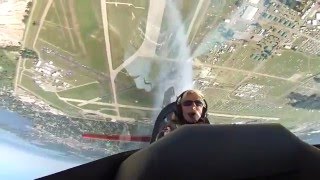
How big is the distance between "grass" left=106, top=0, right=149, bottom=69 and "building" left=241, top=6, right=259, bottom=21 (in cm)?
67

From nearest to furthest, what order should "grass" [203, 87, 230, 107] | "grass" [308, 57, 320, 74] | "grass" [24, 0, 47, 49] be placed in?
1. "grass" [24, 0, 47, 49]
2. "grass" [308, 57, 320, 74]
3. "grass" [203, 87, 230, 107]

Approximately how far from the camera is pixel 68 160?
510 cm

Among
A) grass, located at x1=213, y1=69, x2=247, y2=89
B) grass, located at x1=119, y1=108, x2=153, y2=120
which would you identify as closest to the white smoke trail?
grass, located at x1=213, y1=69, x2=247, y2=89

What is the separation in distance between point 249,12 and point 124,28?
0.85 meters

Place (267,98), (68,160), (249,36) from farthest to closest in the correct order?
1. (68,160)
2. (267,98)
3. (249,36)

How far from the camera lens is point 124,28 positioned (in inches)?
101

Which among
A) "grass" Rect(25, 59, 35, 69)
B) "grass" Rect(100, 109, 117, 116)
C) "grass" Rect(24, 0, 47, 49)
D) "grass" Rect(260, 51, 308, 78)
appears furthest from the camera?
"grass" Rect(100, 109, 117, 116)

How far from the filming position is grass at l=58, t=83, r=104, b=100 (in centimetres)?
325

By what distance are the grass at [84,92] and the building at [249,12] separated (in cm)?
136

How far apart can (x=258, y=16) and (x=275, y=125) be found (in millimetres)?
2388

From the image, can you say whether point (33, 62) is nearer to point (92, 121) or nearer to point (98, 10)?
point (98, 10)

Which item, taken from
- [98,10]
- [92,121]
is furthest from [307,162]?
[92,121]

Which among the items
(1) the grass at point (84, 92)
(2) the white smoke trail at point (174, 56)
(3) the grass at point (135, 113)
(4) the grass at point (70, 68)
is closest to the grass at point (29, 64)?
(4) the grass at point (70, 68)

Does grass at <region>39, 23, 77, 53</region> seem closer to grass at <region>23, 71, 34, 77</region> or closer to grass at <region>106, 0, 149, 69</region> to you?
grass at <region>106, 0, 149, 69</region>
